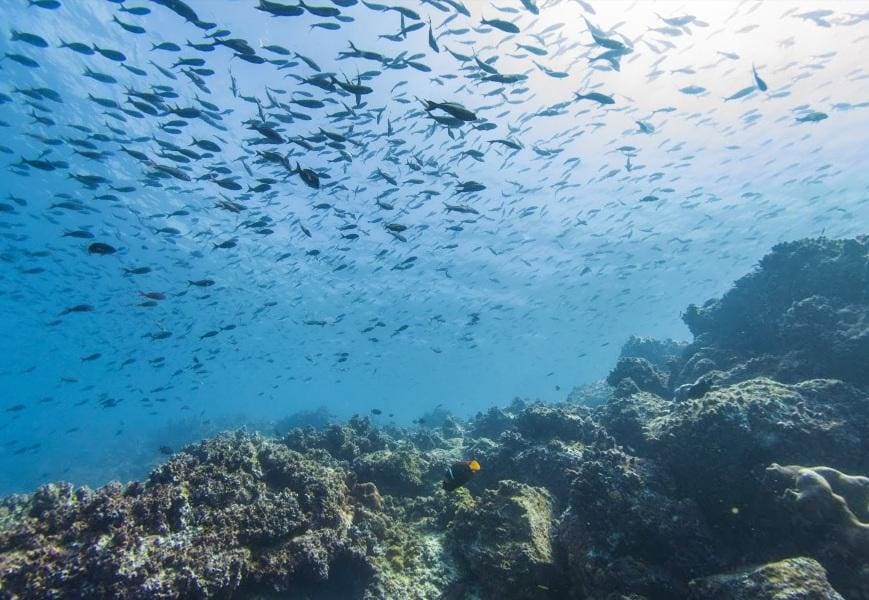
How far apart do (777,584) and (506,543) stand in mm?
2847

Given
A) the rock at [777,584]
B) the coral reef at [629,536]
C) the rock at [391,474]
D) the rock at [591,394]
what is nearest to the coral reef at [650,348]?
the rock at [591,394]

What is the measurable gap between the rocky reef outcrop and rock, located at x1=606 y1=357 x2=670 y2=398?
451 centimetres

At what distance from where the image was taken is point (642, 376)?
13031mm

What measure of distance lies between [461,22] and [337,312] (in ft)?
→ 118

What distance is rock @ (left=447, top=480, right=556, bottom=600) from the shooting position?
4.83m

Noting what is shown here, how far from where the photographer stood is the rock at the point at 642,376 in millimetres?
12812

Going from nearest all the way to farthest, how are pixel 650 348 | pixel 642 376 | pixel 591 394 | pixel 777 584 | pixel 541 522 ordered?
pixel 777 584, pixel 541 522, pixel 642 376, pixel 650 348, pixel 591 394

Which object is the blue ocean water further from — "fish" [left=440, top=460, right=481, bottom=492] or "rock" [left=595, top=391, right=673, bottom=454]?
"rock" [left=595, top=391, right=673, bottom=454]

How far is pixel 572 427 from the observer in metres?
9.70

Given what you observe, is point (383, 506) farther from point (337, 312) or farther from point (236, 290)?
point (337, 312)

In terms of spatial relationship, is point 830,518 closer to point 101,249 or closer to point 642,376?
point 642,376

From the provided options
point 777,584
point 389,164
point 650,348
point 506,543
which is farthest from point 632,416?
point 389,164

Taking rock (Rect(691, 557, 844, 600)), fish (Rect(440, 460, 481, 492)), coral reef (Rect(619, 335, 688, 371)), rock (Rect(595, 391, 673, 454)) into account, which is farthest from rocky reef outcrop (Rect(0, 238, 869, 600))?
coral reef (Rect(619, 335, 688, 371))

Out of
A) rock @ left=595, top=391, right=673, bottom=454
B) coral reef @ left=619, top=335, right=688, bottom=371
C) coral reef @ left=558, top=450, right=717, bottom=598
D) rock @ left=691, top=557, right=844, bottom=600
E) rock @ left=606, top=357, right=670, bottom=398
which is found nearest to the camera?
rock @ left=691, top=557, right=844, bottom=600
